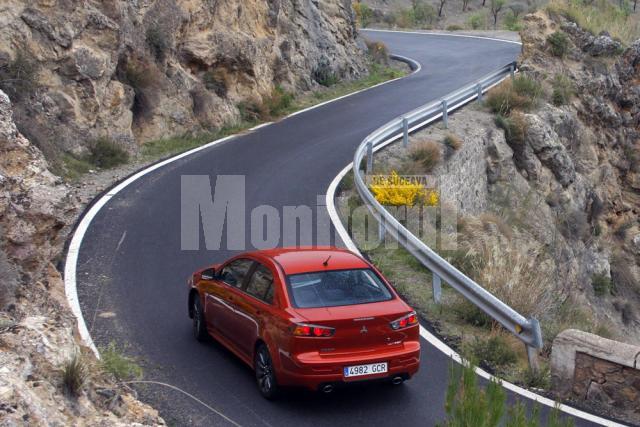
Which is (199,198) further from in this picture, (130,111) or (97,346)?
(97,346)

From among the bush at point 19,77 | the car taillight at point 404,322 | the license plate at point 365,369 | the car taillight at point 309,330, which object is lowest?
the license plate at point 365,369

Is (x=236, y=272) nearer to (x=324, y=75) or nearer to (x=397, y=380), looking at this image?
(x=397, y=380)

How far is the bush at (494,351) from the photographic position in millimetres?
9414

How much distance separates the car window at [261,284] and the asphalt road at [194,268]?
0.93 m

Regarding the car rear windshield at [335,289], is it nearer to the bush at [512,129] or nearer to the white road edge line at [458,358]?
the white road edge line at [458,358]

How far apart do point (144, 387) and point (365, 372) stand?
2.24 m

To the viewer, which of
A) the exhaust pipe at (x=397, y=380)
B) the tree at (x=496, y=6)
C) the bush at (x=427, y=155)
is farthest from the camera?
the tree at (x=496, y=6)

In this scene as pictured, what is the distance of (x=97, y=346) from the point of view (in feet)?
29.2

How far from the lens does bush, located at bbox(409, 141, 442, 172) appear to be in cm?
1841

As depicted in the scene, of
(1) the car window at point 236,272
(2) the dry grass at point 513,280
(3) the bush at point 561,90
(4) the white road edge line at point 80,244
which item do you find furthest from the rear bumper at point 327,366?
(3) the bush at point 561,90

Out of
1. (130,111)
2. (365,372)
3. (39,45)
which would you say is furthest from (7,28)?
(365,372)

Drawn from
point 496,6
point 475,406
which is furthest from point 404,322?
point 496,6

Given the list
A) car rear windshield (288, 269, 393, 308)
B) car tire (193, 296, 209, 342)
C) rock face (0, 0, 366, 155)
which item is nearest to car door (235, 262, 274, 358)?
car rear windshield (288, 269, 393, 308)

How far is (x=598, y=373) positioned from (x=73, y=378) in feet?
17.8
